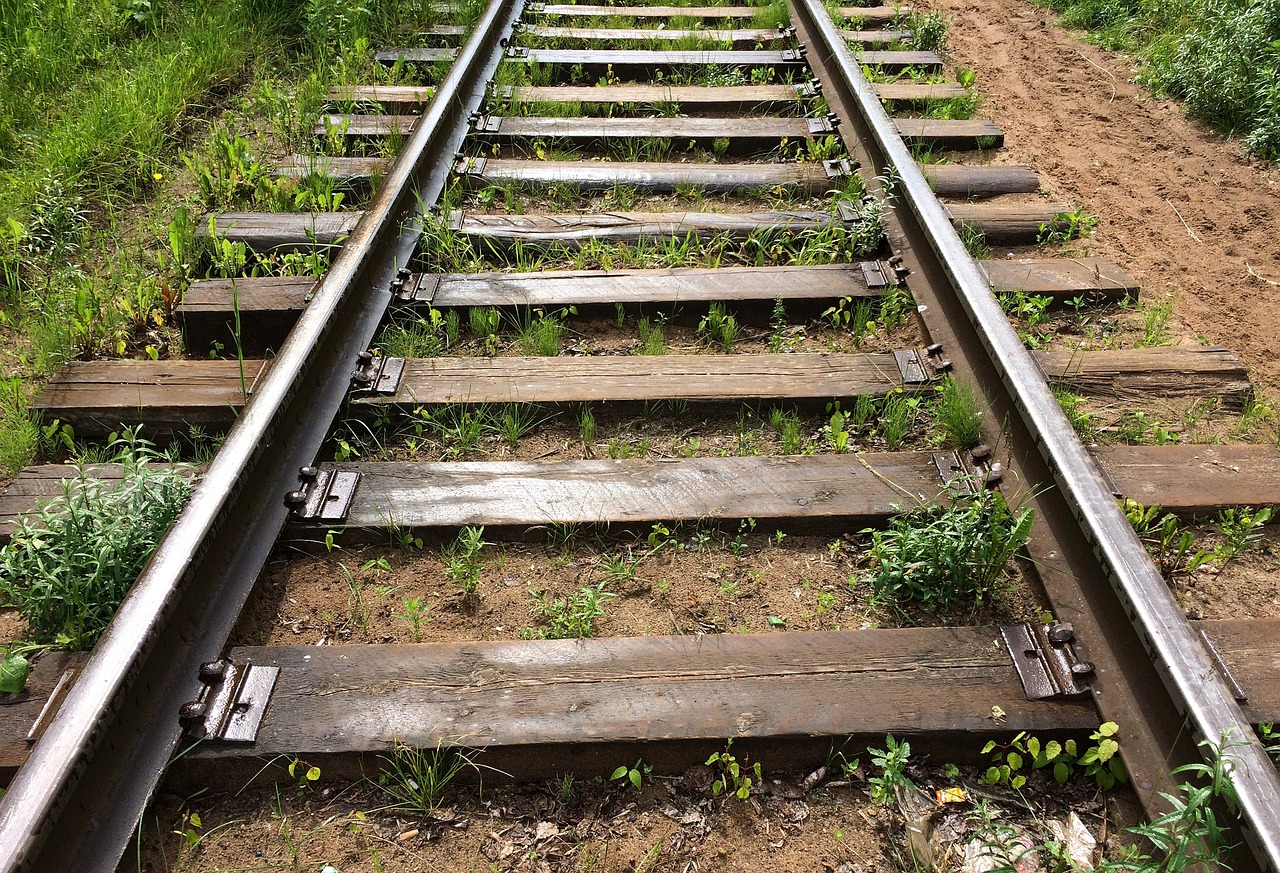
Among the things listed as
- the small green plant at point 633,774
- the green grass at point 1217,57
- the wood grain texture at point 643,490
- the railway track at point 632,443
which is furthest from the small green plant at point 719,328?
the green grass at point 1217,57

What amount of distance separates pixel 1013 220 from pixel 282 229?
2.83 m

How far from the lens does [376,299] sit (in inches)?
123

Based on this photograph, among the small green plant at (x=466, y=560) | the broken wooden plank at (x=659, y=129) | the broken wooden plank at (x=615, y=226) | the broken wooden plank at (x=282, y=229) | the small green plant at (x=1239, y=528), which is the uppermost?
the broken wooden plank at (x=659, y=129)

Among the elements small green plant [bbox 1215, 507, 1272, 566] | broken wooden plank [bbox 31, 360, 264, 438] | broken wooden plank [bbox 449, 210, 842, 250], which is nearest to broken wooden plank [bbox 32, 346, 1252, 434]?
broken wooden plank [bbox 31, 360, 264, 438]

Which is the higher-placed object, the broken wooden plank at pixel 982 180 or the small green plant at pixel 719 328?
the broken wooden plank at pixel 982 180

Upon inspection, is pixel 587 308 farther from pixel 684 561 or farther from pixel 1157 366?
pixel 1157 366

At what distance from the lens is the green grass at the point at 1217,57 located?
466cm

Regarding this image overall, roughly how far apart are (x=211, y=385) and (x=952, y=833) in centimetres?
233

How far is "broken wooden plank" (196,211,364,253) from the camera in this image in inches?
139

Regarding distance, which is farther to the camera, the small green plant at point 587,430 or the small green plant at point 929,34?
the small green plant at point 929,34

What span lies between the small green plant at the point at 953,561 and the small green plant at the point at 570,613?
65 centimetres

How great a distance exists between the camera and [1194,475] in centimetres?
254

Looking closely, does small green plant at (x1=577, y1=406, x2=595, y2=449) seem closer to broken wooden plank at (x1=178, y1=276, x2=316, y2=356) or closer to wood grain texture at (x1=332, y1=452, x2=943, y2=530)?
wood grain texture at (x1=332, y1=452, x2=943, y2=530)

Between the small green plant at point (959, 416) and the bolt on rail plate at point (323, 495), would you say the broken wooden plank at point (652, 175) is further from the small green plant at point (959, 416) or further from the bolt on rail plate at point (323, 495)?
the bolt on rail plate at point (323, 495)
